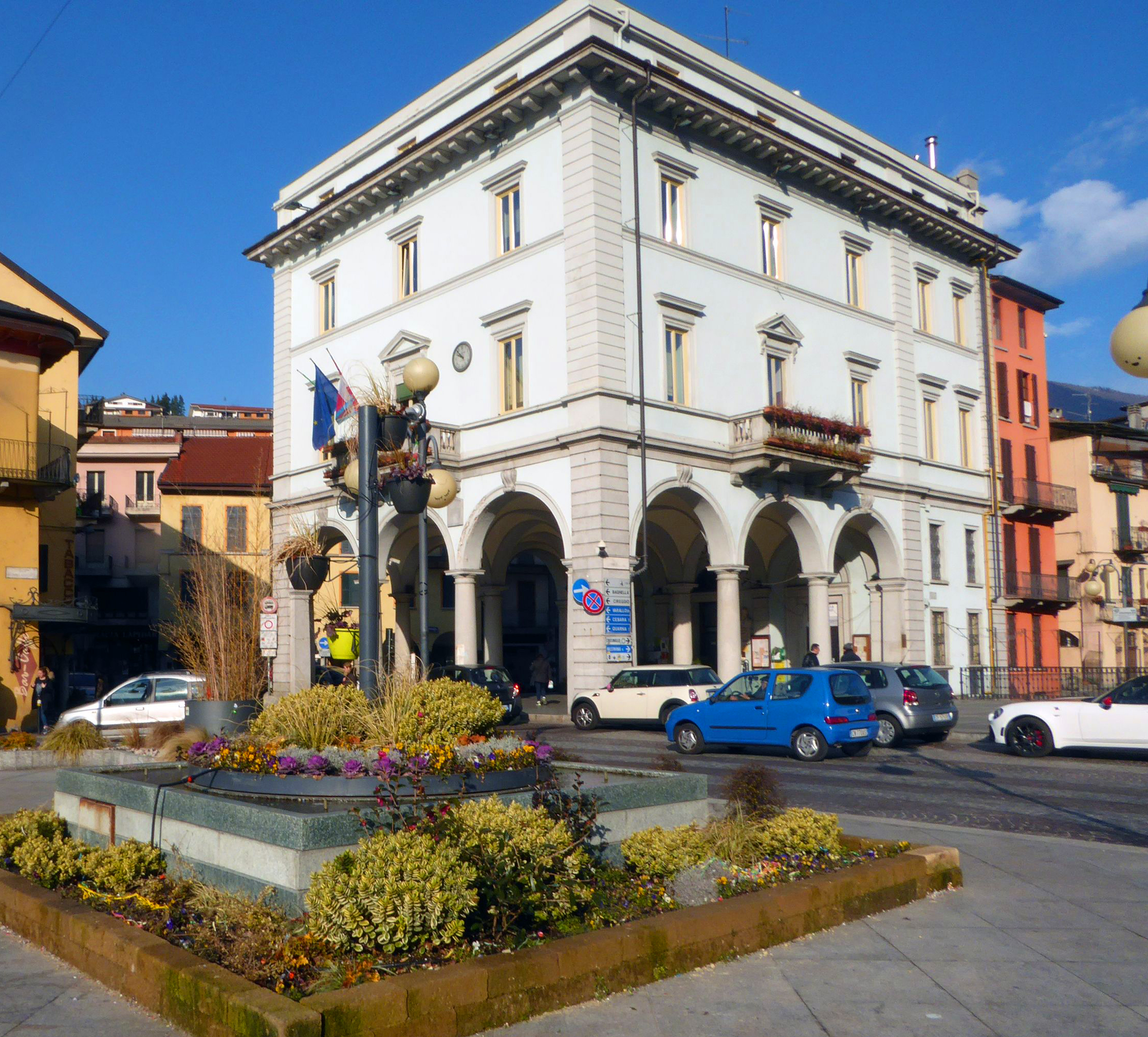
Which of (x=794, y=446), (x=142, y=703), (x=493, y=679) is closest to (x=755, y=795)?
(x=142, y=703)

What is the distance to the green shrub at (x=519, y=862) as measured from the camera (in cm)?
586

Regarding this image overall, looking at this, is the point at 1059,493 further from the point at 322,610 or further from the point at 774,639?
the point at 322,610

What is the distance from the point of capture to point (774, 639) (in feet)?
123

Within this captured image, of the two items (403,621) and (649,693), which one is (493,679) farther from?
(403,621)

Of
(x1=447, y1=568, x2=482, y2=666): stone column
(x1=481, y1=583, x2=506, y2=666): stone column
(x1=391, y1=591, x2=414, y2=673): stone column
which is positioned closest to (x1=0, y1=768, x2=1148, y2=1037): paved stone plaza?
(x1=447, y1=568, x2=482, y2=666): stone column

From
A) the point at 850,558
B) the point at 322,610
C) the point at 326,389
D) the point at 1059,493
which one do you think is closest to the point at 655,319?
the point at 326,389

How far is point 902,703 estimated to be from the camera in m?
21.4

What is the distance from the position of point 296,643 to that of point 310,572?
2302 centimetres

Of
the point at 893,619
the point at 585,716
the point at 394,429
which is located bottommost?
the point at 585,716

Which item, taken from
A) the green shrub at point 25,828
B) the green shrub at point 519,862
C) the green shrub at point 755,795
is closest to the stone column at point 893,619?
the green shrub at point 755,795

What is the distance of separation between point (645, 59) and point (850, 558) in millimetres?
17006

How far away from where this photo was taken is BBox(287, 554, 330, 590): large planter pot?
13680 millimetres

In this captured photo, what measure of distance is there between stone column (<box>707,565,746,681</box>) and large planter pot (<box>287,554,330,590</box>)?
640 inches

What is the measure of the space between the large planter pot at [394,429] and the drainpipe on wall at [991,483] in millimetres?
33314
